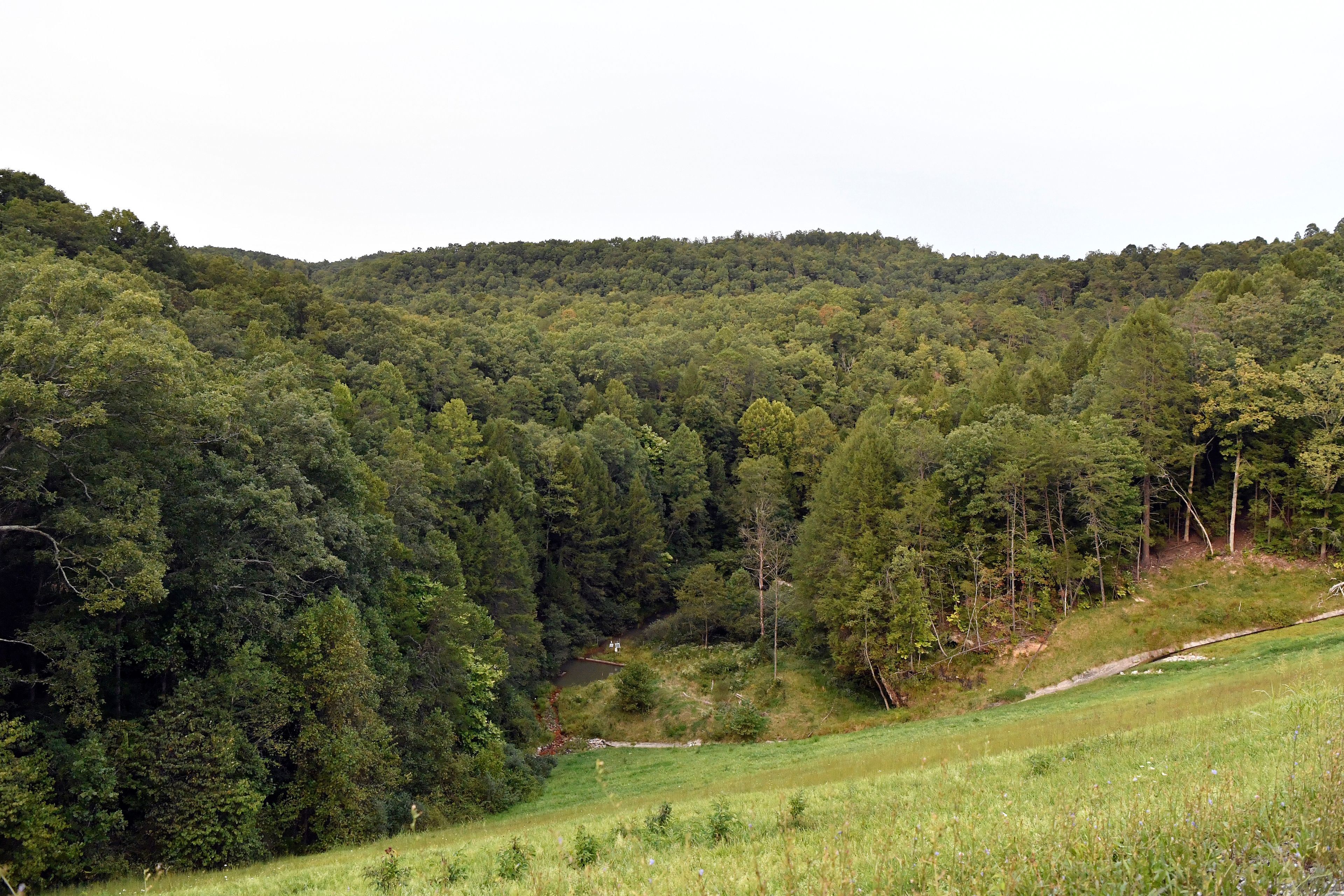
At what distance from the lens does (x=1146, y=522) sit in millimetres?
39281

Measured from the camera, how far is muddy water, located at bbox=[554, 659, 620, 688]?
49.4 meters

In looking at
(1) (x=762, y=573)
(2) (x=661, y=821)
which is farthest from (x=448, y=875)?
(1) (x=762, y=573)

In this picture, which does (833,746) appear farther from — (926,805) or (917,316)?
(917,316)

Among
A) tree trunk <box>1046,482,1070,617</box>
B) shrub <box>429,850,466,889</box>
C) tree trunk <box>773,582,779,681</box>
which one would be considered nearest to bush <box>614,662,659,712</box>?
tree trunk <box>773,582,779,681</box>

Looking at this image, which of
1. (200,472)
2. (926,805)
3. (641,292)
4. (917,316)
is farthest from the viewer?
(641,292)

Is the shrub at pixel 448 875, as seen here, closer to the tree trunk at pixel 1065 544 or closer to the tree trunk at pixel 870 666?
the tree trunk at pixel 870 666

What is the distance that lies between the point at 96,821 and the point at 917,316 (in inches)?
4001

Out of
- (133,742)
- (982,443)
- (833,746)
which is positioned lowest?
(833,746)

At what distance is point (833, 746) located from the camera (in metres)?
28.4

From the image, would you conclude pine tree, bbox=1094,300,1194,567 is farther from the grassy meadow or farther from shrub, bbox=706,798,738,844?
shrub, bbox=706,798,738,844

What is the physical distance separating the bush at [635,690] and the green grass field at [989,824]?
17851 millimetres

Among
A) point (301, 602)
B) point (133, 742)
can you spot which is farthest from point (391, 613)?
point (133, 742)

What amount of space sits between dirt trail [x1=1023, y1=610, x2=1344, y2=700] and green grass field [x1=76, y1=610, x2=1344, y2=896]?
1048cm

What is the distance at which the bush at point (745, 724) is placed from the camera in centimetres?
3812
